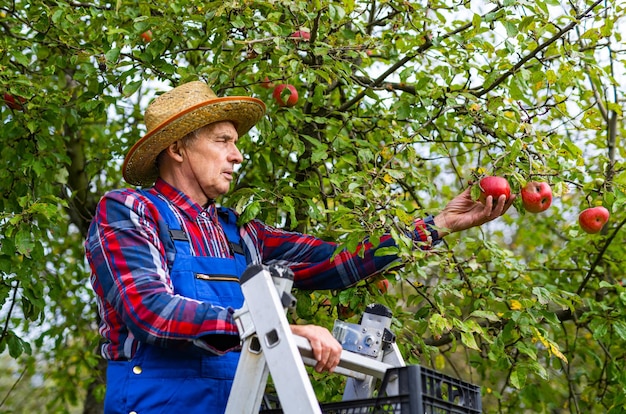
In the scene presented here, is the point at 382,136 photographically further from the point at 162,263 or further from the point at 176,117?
the point at 162,263

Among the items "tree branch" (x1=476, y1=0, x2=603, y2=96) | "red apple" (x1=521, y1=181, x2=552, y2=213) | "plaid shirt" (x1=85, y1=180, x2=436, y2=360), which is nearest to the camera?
"plaid shirt" (x1=85, y1=180, x2=436, y2=360)

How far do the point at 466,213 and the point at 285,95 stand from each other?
102cm

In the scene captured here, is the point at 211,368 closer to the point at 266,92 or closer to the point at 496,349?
the point at 496,349

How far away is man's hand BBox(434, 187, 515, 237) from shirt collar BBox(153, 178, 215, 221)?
0.81 metres

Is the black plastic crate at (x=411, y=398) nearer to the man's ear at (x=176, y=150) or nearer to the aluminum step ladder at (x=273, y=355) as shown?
the aluminum step ladder at (x=273, y=355)

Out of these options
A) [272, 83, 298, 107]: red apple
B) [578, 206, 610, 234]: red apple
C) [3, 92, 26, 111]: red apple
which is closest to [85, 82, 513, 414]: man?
[272, 83, 298, 107]: red apple

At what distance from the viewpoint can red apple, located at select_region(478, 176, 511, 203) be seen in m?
2.82

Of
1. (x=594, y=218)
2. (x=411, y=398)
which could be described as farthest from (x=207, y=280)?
(x=594, y=218)

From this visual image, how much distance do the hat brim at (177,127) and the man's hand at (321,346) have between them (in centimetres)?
101

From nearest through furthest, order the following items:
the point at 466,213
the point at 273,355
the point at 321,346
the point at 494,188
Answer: the point at 273,355 < the point at 321,346 < the point at 494,188 < the point at 466,213

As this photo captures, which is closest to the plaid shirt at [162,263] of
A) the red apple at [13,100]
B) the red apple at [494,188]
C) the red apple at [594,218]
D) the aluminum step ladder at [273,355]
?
the aluminum step ladder at [273,355]

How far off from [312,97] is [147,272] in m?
1.84

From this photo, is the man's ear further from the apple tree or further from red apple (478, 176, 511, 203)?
red apple (478, 176, 511, 203)

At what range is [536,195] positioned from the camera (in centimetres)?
297
